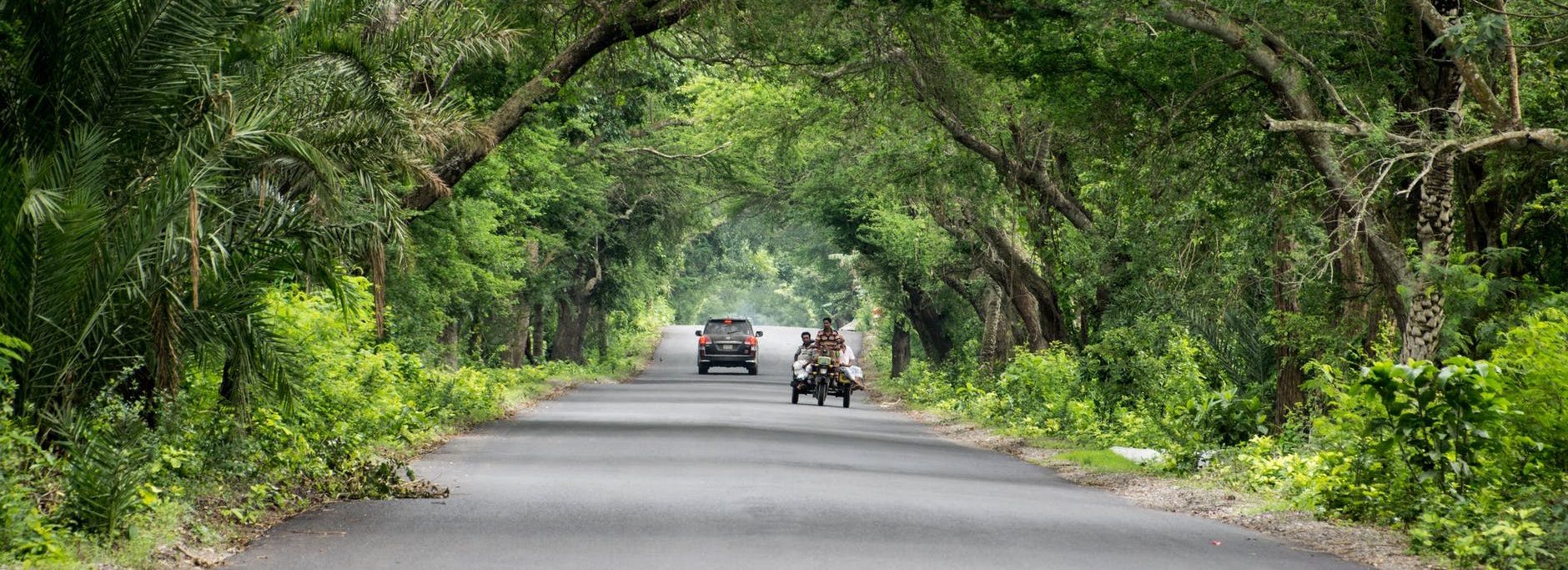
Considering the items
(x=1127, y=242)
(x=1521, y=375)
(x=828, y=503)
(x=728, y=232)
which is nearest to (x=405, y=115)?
(x=828, y=503)

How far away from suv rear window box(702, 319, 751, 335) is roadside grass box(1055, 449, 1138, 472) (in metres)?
38.4

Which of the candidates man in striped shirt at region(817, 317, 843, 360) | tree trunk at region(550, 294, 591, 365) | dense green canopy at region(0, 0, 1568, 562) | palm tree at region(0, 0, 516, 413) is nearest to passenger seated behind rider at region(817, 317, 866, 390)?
man in striped shirt at region(817, 317, 843, 360)

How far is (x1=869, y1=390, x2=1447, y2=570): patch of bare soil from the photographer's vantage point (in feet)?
36.8

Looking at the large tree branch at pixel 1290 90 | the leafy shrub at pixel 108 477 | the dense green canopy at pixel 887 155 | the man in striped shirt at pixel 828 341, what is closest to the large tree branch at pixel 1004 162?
the dense green canopy at pixel 887 155

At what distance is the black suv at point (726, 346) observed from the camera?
5938 cm

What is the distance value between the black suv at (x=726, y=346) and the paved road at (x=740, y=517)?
3679 centimetres

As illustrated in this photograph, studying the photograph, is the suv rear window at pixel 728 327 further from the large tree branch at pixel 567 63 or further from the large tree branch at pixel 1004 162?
the large tree branch at pixel 567 63

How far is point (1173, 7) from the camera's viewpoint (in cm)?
1591

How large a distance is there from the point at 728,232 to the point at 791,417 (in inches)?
2074

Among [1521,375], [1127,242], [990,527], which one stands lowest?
[990,527]

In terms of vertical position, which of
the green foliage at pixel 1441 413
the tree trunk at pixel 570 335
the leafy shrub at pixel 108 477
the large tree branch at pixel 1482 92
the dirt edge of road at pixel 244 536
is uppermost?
the large tree branch at pixel 1482 92

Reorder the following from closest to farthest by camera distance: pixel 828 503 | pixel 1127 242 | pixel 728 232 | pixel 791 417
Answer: pixel 828 503
pixel 1127 242
pixel 791 417
pixel 728 232

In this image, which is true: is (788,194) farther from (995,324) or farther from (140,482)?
(140,482)

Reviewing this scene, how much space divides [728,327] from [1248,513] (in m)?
46.6
